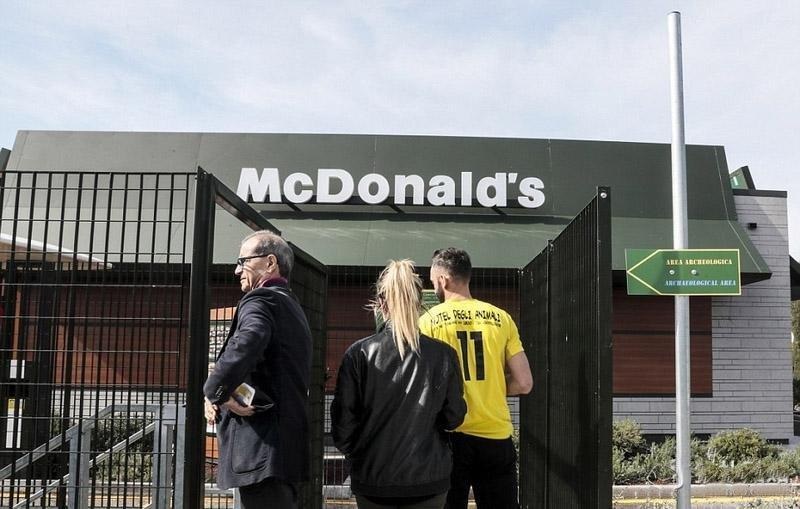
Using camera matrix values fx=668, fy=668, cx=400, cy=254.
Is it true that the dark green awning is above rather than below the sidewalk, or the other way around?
above

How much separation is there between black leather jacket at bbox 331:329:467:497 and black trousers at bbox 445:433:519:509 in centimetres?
64

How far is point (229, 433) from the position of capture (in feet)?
9.12

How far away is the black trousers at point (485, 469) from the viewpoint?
3.61 m

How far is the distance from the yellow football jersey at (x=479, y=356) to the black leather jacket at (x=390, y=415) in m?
0.60

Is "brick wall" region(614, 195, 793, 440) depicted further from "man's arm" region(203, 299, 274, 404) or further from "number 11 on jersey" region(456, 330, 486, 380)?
"man's arm" region(203, 299, 274, 404)

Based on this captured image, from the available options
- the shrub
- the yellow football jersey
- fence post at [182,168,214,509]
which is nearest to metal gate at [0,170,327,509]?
fence post at [182,168,214,509]

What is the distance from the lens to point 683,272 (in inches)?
236

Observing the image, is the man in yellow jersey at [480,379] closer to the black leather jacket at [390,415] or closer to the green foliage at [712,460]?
the black leather jacket at [390,415]

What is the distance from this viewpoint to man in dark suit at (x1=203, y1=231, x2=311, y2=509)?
2.64 metres

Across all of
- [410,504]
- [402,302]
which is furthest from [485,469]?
[402,302]

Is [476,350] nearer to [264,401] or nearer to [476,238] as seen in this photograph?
[264,401]

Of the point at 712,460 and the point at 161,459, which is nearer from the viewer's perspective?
the point at 161,459

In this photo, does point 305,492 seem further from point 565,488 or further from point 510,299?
point 510,299

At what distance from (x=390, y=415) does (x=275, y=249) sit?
908 mm
